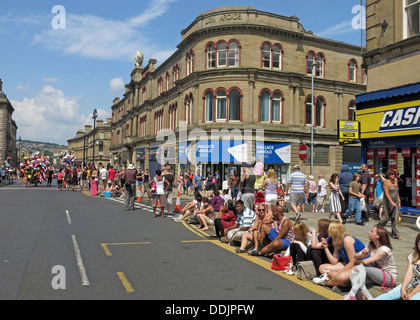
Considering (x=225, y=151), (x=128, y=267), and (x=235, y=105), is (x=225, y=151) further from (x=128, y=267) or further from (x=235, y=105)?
(x=128, y=267)

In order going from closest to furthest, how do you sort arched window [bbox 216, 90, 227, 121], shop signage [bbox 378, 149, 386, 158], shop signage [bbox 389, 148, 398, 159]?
1. shop signage [bbox 389, 148, 398, 159]
2. shop signage [bbox 378, 149, 386, 158]
3. arched window [bbox 216, 90, 227, 121]

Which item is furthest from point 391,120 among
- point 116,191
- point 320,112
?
point 320,112

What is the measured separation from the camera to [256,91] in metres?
31.1

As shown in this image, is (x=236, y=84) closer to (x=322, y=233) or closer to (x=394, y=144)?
(x=394, y=144)

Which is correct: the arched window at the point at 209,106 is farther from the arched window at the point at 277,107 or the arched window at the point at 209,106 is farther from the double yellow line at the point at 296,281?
the double yellow line at the point at 296,281

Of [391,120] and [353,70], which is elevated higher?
[353,70]

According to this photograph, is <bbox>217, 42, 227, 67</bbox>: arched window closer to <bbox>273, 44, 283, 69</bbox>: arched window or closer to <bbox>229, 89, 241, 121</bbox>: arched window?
<bbox>229, 89, 241, 121</bbox>: arched window

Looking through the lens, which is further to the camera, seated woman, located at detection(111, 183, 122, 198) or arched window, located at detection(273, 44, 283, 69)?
arched window, located at detection(273, 44, 283, 69)

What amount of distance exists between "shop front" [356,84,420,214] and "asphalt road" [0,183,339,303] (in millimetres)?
7729

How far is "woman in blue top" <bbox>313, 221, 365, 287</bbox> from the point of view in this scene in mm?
5711

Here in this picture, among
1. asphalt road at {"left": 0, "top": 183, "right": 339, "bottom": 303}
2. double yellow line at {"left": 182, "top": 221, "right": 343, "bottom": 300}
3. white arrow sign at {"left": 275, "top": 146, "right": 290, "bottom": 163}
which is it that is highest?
white arrow sign at {"left": 275, "top": 146, "right": 290, "bottom": 163}

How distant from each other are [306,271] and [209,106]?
26614 mm

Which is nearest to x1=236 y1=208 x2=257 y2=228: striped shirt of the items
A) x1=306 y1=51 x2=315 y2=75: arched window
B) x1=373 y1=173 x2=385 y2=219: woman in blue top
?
→ x1=373 y1=173 x2=385 y2=219: woman in blue top

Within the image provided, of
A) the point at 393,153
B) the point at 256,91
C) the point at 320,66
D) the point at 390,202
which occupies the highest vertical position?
the point at 320,66
